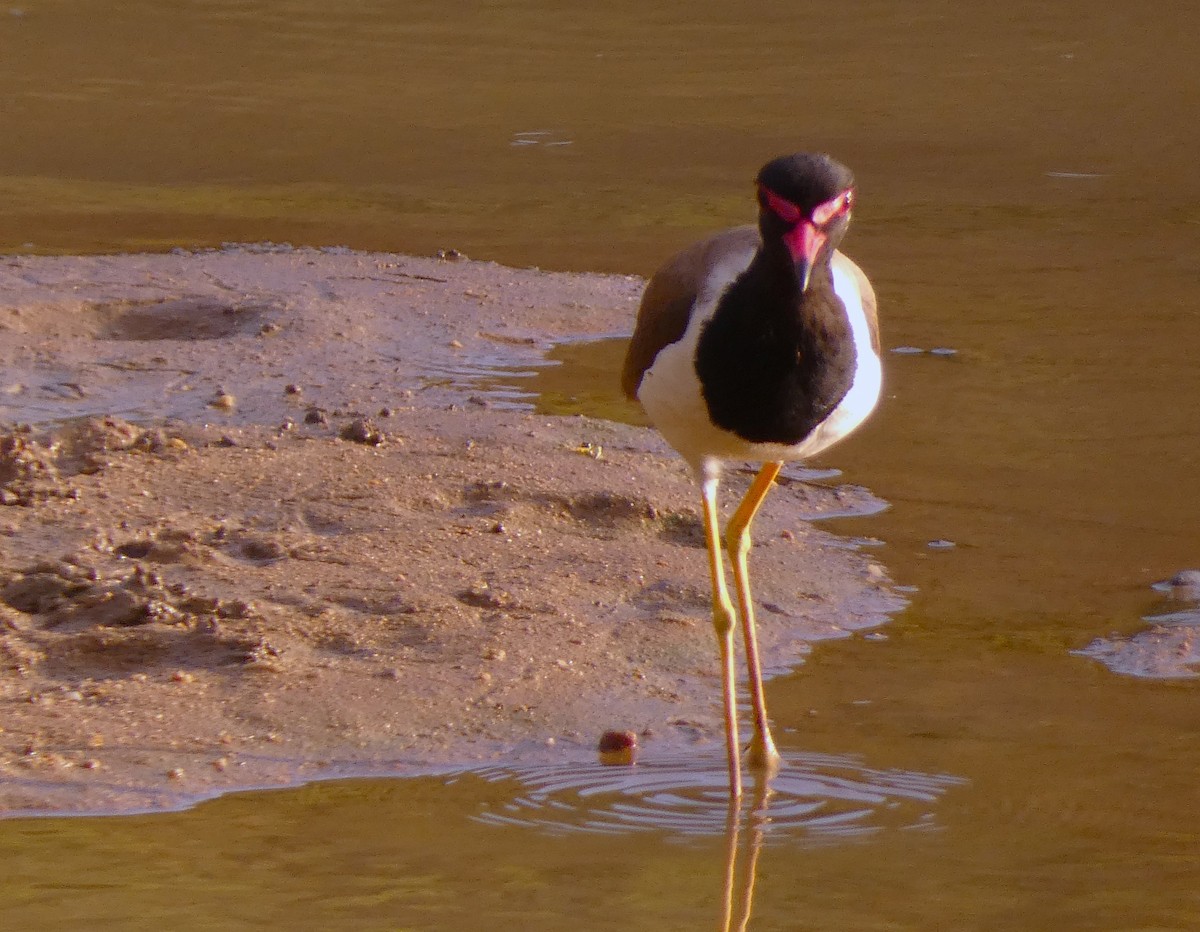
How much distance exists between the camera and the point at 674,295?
15.4ft

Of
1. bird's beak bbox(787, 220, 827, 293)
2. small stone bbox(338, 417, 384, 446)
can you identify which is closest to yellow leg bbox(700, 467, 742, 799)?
bird's beak bbox(787, 220, 827, 293)

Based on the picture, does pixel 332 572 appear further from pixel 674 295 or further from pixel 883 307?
pixel 883 307

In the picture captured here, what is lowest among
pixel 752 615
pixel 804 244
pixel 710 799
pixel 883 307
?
pixel 710 799

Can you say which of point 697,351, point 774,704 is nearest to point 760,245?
point 697,351

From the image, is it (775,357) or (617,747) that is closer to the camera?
(775,357)

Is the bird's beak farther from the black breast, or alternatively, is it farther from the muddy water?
the muddy water

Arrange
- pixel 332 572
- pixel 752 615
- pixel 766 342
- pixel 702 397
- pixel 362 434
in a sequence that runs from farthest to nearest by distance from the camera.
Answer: pixel 362 434
pixel 332 572
pixel 752 615
pixel 702 397
pixel 766 342

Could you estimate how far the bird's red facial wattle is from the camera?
13.4 feet

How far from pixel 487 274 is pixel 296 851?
238 inches

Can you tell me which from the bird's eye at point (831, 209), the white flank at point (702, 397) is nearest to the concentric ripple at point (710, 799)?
the white flank at point (702, 397)

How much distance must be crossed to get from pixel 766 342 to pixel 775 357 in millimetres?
40

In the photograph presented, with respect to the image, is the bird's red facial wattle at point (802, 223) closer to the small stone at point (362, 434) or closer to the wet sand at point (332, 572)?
the wet sand at point (332, 572)

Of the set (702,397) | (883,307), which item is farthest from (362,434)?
(883,307)

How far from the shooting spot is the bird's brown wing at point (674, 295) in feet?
14.9
